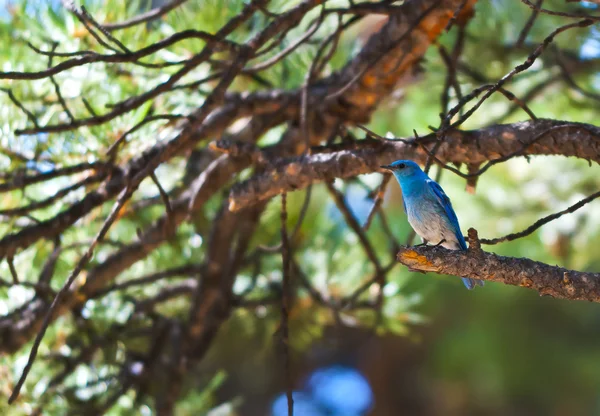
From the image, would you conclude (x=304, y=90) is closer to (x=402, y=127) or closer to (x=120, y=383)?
(x=120, y=383)

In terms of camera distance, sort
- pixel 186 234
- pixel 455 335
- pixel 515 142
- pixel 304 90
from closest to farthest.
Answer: pixel 515 142 < pixel 304 90 < pixel 186 234 < pixel 455 335

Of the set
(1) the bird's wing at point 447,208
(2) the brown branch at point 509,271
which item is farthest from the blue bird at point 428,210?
(2) the brown branch at point 509,271

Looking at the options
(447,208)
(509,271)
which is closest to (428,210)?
(447,208)

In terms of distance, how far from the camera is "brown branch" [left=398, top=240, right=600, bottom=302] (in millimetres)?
1277

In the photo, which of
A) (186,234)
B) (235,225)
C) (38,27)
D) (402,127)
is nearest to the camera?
(38,27)

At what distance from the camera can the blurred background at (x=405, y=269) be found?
2.17 m

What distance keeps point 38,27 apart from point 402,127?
7.23 ft

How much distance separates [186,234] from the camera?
269cm

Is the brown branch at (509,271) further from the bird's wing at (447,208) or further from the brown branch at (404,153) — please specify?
the bird's wing at (447,208)

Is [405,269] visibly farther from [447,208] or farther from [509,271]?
[509,271]

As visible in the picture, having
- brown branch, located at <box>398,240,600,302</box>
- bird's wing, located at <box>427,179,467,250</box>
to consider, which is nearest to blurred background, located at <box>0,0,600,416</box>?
bird's wing, located at <box>427,179,467,250</box>

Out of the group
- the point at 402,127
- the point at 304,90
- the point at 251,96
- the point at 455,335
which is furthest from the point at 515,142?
the point at 455,335

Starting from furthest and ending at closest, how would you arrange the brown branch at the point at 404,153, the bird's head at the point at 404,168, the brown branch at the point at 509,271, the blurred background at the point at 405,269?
1. the blurred background at the point at 405,269
2. the bird's head at the point at 404,168
3. the brown branch at the point at 404,153
4. the brown branch at the point at 509,271

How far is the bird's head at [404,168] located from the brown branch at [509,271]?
0.46 meters
